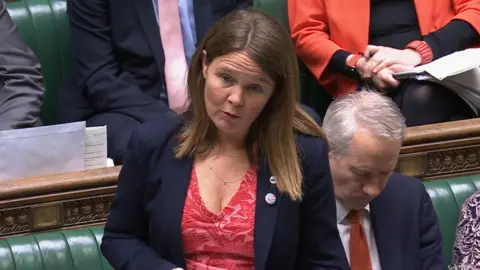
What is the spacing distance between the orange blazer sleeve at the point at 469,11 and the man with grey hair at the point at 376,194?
2.85 feet

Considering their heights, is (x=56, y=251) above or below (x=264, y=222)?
below

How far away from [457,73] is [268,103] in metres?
1.08

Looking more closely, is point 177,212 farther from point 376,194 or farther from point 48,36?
point 48,36

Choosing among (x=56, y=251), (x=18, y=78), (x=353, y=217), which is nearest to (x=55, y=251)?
(x=56, y=251)

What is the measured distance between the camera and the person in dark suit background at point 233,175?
1548 mm

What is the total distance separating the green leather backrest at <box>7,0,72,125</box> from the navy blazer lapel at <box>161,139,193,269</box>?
1.19 m

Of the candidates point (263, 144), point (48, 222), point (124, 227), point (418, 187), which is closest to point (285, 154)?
point (263, 144)

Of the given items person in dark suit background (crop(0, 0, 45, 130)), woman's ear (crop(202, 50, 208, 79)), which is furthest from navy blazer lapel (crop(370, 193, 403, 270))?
person in dark suit background (crop(0, 0, 45, 130))

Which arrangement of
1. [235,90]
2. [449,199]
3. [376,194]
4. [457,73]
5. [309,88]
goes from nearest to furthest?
[235,90] → [376,194] → [449,199] → [457,73] → [309,88]

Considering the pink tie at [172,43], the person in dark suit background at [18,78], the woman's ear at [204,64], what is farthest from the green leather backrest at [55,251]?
the woman's ear at [204,64]

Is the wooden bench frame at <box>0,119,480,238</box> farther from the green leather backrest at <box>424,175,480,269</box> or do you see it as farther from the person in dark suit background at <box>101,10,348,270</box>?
the green leather backrest at <box>424,175,480,269</box>

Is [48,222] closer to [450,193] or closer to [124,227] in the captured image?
[124,227]

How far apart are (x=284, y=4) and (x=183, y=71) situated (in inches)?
16.8

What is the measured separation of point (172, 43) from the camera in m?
2.63
